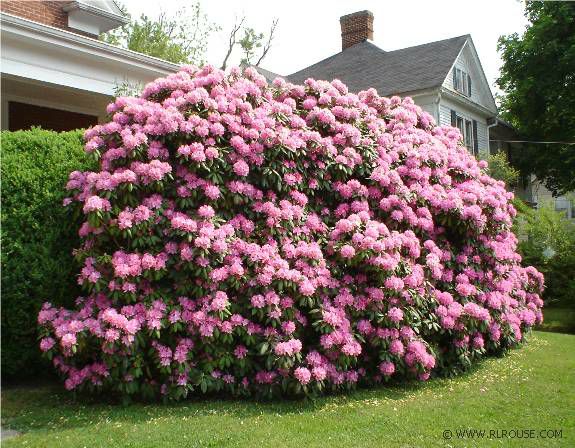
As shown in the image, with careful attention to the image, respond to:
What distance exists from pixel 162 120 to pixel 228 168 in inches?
31.0

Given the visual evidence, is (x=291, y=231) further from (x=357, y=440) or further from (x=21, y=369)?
(x=21, y=369)

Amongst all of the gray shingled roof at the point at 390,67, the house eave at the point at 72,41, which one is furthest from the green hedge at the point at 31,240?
the gray shingled roof at the point at 390,67

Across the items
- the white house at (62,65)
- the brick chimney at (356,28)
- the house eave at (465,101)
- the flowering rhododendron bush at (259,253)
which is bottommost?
the flowering rhododendron bush at (259,253)

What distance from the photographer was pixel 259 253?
533 cm

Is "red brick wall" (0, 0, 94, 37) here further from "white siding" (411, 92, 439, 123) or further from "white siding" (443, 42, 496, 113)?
"white siding" (443, 42, 496, 113)

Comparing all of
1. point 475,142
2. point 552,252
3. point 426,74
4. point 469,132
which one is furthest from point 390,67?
point 552,252

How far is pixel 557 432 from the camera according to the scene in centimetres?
466

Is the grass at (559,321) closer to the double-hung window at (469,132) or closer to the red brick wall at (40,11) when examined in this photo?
the double-hung window at (469,132)

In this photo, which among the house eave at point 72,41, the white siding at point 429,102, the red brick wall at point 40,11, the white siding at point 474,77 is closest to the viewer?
the house eave at point 72,41

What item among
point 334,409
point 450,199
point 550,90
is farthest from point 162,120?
point 550,90

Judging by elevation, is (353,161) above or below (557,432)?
above

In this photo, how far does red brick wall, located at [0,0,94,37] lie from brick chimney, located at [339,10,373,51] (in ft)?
50.9

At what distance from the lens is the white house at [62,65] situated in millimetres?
7961

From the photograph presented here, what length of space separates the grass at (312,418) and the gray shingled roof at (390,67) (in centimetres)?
1525
